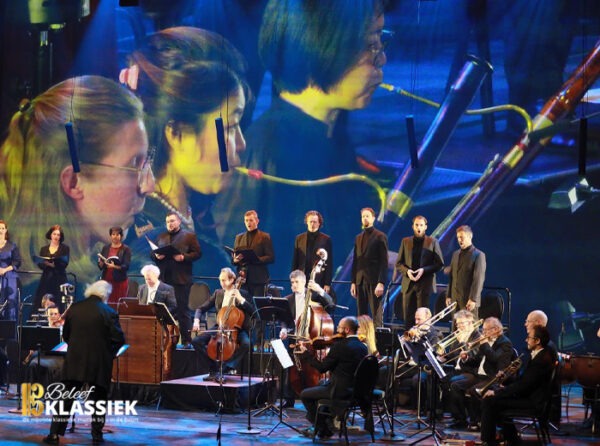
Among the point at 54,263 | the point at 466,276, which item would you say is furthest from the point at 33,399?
the point at 466,276

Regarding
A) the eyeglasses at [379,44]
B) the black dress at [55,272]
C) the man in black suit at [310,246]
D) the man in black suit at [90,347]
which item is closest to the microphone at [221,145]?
the eyeglasses at [379,44]

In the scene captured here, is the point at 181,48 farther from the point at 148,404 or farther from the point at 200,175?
the point at 148,404

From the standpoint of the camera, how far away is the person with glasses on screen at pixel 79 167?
606 inches

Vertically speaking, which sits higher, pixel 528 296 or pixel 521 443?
pixel 528 296

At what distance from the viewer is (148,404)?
1084 cm

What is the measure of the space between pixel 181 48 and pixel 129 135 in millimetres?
1706

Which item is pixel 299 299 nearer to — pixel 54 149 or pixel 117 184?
pixel 117 184

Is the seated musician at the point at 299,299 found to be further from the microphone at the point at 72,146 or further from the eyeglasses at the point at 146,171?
the microphone at the point at 72,146

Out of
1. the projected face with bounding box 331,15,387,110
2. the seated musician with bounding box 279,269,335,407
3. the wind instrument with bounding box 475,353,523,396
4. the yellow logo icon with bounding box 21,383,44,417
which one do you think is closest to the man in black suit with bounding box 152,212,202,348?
the seated musician with bounding box 279,269,335,407

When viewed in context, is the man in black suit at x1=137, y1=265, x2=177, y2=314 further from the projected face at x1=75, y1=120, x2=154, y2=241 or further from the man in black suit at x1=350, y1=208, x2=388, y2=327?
the projected face at x1=75, y1=120, x2=154, y2=241

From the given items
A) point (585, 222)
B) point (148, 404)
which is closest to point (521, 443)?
point (148, 404)

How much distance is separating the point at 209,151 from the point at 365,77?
9.35ft

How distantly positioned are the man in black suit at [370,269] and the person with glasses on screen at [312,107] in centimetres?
284

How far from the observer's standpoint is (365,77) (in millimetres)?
14133
